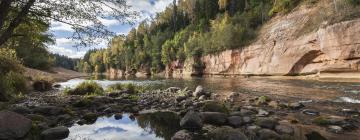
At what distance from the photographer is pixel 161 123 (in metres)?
11.0

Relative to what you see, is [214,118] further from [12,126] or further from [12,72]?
[12,72]

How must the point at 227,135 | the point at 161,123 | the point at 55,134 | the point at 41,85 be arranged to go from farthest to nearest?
the point at 41,85 < the point at 161,123 < the point at 55,134 < the point at 227,135

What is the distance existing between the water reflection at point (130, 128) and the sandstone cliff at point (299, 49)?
1064 inches

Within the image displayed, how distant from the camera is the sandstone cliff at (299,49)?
106 feet

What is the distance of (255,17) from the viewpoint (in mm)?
64000

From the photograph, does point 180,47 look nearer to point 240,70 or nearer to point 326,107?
point 240,70

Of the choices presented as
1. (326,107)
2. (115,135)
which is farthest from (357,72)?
(115,135)

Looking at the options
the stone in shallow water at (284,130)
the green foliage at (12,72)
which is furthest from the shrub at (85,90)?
the stone in shallow water at (284,130)

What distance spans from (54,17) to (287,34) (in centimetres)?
4138

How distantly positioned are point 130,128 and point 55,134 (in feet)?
8.42

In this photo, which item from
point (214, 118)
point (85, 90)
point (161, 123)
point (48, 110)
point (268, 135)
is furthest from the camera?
point (85, 90)

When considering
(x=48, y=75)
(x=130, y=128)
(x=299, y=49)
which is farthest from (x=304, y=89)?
(x=48, y=75)

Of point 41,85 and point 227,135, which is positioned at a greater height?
point 41,85

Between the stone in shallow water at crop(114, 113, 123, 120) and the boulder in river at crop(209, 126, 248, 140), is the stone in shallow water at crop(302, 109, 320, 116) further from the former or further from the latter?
the stone in shallow water at crop(114, 113, 123, 120)
